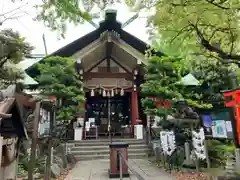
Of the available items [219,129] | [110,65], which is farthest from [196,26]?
[110,65]

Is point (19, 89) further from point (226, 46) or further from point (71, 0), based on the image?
point (226, 46)

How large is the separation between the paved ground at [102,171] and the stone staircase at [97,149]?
2.83 feet

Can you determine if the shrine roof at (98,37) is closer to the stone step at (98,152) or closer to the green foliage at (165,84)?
the green foliage at (165,84)

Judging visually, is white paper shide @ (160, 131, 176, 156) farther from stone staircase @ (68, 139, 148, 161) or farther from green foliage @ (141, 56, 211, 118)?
stone staircase @ (68, 139, 148, 161)

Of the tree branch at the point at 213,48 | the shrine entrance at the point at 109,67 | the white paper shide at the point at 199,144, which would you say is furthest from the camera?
the shrine entrance at the point at 109,67

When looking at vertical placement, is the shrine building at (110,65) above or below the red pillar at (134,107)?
above

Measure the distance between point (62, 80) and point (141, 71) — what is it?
544 cm

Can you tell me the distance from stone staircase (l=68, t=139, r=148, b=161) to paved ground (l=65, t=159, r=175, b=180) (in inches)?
33.9

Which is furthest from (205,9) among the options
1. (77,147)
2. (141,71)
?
(141,71)

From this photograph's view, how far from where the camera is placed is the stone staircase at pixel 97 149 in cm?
1034

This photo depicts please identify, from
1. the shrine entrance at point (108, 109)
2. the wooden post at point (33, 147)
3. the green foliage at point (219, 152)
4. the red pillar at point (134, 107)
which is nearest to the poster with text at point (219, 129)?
the green foliage at point (219, 152)

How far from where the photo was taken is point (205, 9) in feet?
11.4

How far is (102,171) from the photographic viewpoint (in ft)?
25.5

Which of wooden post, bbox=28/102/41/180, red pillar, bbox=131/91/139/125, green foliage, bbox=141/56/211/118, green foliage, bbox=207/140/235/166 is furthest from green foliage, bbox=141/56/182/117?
wooden post, bbox=28/102/41/180
